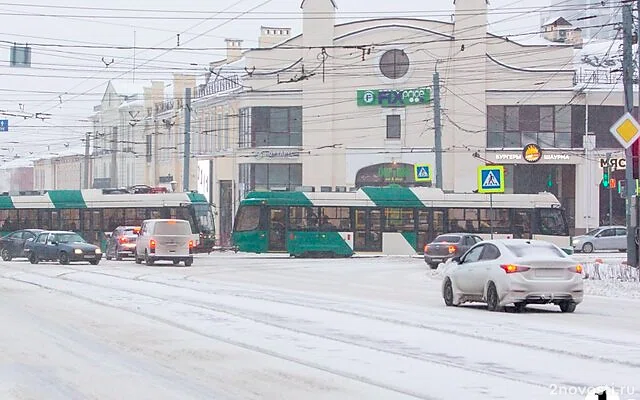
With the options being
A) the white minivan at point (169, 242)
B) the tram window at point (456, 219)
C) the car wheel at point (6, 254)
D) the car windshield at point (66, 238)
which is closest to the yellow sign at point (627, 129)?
the white minivan at point (169, 242)

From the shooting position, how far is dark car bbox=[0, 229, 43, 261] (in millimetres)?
51906

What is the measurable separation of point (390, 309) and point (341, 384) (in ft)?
36.1

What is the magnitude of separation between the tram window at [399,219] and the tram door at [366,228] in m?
0.35

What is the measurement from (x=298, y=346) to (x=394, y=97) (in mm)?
57402

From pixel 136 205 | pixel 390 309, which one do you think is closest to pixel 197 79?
pixel 136 205

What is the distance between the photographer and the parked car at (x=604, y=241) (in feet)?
216

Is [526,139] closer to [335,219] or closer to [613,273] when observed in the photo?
[335,219]

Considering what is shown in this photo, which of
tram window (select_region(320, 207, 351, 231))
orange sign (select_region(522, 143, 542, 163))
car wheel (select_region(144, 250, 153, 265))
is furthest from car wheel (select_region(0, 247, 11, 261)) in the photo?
orange sign (select_region(522, 143, 542, 163))

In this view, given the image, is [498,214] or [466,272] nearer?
[466,272]

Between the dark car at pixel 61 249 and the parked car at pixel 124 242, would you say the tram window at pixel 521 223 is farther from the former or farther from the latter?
the dark car at pixel 61 249

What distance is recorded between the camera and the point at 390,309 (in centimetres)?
2330

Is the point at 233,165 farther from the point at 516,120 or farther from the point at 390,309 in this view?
the point at 390,309

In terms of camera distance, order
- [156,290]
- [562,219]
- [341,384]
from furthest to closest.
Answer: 1. [562,219]
2. [156,290]
3. [341,384]

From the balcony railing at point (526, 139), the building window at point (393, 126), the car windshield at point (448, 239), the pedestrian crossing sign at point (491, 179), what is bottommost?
the car windshield at point (448, 239)
